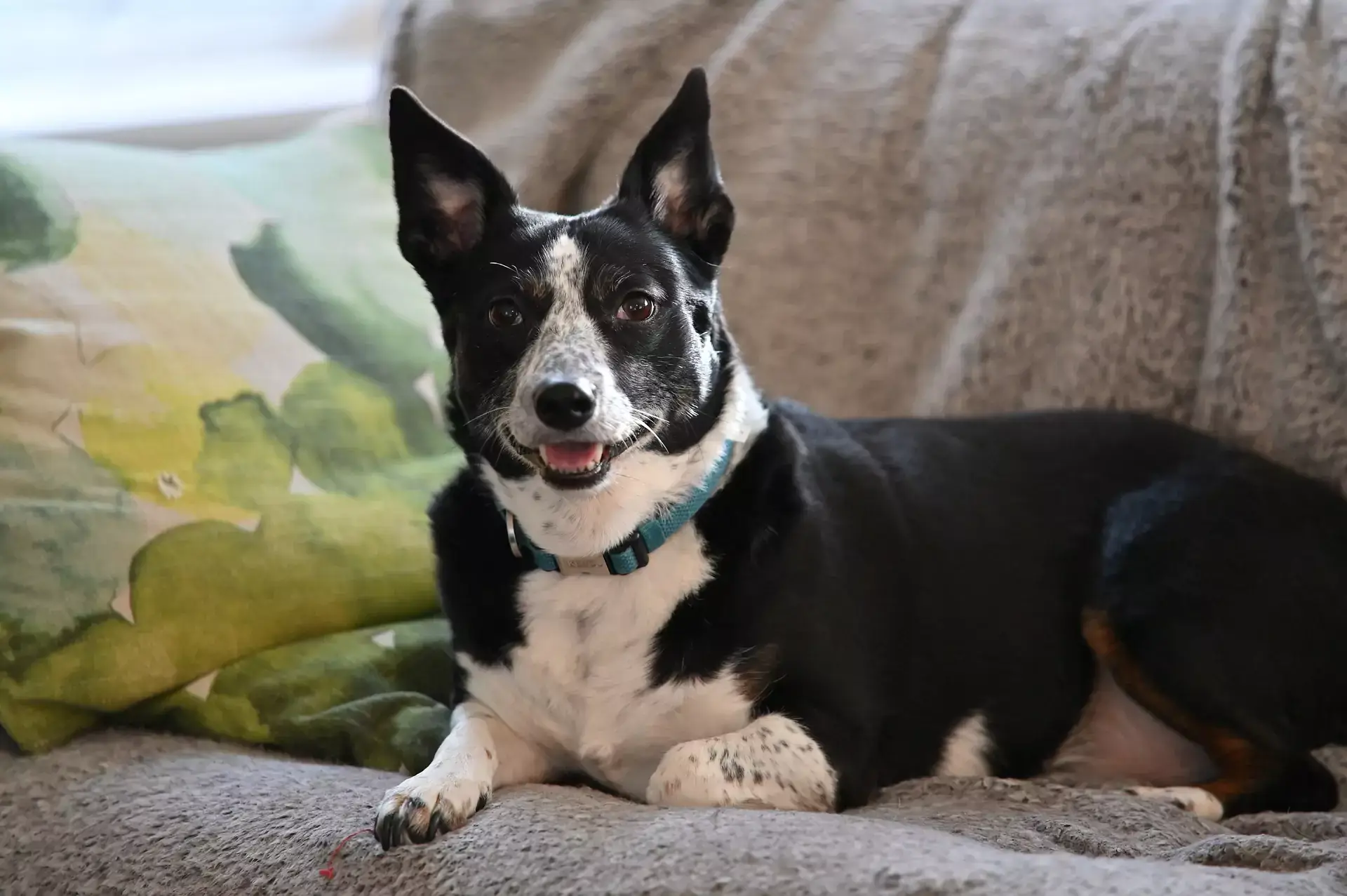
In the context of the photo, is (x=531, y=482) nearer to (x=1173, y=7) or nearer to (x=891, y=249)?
(x=891, y=249)

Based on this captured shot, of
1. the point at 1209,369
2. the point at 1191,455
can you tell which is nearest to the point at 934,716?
the point at 1191,455

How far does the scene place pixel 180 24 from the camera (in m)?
3.10

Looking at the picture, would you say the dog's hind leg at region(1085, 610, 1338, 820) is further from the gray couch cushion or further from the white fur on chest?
the white fur on chest

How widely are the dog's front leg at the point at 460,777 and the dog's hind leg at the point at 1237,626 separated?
2.73 feet

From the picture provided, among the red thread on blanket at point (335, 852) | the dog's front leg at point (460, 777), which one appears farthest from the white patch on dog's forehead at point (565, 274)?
the red thread on blanket at point (335, 852)

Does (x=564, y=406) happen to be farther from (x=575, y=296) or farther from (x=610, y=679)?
(x=610, y=679)

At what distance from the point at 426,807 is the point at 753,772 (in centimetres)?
39

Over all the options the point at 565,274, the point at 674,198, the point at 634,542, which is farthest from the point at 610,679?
the point at 674,198

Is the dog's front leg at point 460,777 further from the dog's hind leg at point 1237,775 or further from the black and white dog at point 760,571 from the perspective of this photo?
the dog's hind leg at point 1237,775

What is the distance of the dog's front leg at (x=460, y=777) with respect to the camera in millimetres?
1393

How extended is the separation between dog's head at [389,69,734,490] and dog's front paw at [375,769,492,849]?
38 centimetres

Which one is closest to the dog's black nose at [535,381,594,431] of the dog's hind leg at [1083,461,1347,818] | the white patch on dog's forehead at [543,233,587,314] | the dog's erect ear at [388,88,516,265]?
the white patch on dog's forehead at [543,233,587,314]

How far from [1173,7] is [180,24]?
233 centimetres

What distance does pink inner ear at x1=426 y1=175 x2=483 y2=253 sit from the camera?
1.72 m
